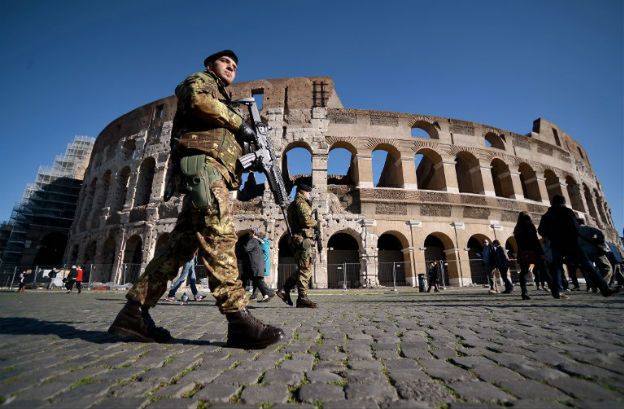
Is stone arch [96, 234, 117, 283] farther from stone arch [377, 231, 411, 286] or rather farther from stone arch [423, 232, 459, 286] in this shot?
stone arch [423, 232, 459, 286]

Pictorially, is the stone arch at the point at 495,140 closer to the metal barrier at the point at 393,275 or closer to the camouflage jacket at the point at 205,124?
the metal barrier at the point at 393,275

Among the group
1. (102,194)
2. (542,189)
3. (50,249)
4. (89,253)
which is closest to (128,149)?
(102,194)

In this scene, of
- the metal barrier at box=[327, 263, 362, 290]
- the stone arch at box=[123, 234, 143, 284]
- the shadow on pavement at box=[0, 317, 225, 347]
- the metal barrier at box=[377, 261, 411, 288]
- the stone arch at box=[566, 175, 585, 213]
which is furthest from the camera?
the stone arch at box=[566, 175, 585, 213]

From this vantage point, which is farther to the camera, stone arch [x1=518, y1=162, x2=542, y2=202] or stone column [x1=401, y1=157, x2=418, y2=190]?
stone arch [x1=518, y1=162, x2=542, y2=202]

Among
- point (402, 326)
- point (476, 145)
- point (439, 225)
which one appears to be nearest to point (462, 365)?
point (402, 326)

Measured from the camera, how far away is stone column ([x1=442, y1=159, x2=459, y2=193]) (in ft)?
53.9

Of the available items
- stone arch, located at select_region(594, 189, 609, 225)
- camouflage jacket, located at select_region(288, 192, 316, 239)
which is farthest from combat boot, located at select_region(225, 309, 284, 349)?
stone arch, located at select_region(594, 189, 609, 225)

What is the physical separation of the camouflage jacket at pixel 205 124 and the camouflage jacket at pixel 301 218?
2706 mm

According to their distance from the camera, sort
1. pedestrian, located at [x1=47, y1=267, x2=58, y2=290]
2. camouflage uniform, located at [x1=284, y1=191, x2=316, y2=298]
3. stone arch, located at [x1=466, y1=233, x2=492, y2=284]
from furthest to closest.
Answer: pedestrian, located at [x1=47, y1=267, x2=58, y2=290], stone arch, located at [x1=466, y1=233, x2=492, y2=284], camouflage uniform, located at [x1=284, y1=191, x2=316, y2=298]

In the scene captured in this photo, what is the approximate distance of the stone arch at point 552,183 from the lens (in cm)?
2011

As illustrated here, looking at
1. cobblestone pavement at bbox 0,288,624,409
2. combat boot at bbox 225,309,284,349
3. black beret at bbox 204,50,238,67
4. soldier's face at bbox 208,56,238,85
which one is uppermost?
black beret at bbox 204,50,238,67

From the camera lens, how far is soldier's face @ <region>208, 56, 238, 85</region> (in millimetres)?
2623

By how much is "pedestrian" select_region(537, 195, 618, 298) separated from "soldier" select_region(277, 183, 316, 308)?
3970 millimetres

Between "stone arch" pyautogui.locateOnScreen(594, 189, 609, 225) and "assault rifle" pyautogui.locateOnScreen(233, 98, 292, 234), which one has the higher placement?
"stone arch" pyautogui.locateOnScreen(594, 189, 609, 225)
